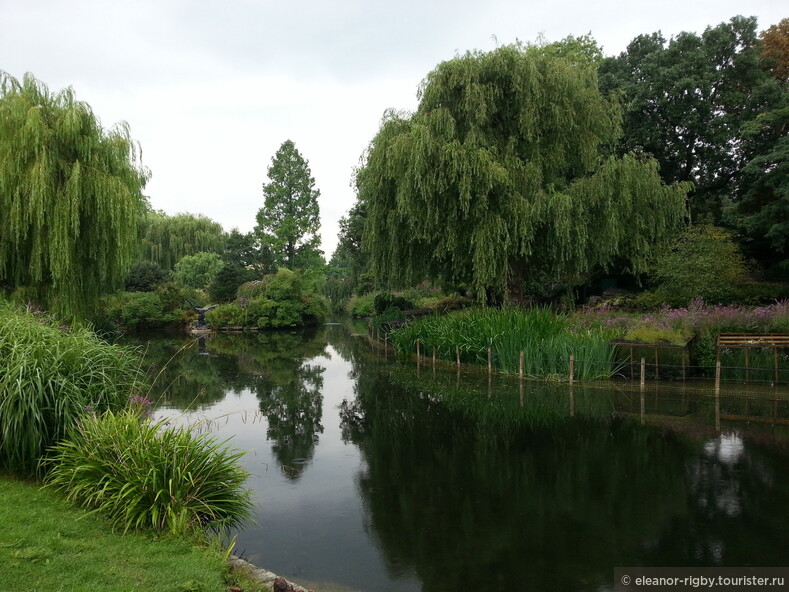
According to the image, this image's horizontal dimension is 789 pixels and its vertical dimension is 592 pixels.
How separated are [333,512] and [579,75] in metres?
16.1

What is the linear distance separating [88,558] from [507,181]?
45.6ft

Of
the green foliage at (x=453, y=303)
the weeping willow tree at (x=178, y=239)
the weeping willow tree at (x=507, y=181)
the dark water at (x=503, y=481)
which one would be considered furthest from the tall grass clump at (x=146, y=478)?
the weeping willow tree at (x=178, y=239)

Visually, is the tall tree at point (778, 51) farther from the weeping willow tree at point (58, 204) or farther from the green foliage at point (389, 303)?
the weeping willow tree at point (58, 204)

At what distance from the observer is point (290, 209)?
48.9 meters

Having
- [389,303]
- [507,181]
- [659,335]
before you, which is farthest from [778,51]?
[389,303]

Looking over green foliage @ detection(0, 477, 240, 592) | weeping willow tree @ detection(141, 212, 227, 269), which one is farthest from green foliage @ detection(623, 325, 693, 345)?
weeping willow tree @ detection(141, 212, 227, 269)

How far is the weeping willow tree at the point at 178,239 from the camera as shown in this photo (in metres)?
45.6

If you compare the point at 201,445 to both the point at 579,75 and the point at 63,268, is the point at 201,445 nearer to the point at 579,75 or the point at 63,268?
the point at 63,268

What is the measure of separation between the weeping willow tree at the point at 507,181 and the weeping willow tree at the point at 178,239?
3286 cm

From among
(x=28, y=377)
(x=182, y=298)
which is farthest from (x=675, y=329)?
(x=182, y=298)

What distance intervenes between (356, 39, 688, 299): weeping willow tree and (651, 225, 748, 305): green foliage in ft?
2.87

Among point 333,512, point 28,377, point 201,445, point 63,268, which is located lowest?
point 333,512

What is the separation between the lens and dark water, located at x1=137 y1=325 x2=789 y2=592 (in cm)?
541

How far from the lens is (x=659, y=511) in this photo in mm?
6480
